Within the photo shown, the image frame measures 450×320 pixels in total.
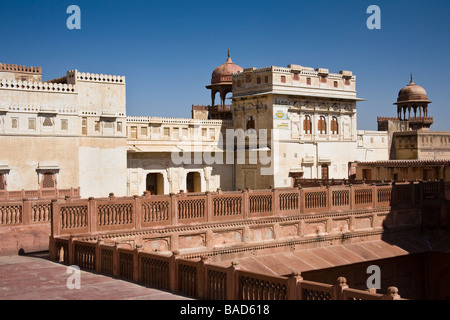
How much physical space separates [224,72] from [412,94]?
1922cm

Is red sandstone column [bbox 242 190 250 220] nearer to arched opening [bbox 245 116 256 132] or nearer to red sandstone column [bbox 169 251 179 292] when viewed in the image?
red sandstone column [bbox 169 251 179 292]

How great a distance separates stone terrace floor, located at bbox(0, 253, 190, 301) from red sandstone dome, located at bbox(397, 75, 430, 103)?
44434mm

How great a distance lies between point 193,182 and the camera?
36938 mm

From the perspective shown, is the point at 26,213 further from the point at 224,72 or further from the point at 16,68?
the point at 224,72

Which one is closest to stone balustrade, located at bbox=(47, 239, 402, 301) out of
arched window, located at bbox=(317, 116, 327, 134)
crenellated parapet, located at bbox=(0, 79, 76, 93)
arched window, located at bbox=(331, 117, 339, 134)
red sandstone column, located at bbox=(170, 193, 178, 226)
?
red sandstone column, located at bbox=(170, 193, 178, 226)

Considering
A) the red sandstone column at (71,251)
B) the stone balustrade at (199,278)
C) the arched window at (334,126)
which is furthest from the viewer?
the arched window at (334,126)

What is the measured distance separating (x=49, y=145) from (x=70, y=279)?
1767cm

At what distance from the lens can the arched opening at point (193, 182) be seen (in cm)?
3658

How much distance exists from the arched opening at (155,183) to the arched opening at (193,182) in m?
2.41

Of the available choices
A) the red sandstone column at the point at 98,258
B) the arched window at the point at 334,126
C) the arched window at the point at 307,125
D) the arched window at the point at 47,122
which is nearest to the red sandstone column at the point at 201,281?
the red sandstone column at the point at 98,258

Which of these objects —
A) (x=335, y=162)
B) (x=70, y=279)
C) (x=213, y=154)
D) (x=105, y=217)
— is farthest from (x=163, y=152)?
(x=70, y=279)

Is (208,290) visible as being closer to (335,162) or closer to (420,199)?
(420,199)

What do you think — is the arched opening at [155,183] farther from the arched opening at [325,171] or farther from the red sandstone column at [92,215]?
the red sandstone column at [92,215]

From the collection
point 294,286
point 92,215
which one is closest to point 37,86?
point 92,215
